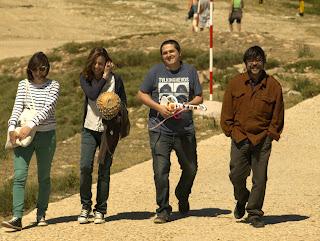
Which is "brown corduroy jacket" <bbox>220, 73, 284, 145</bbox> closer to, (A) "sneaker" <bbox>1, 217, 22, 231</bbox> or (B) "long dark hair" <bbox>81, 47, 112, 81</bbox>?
Answer: (B) "long dark hair" <bbox>81, 47, 112, 81</bbox>

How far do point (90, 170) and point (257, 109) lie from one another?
165 centimetres

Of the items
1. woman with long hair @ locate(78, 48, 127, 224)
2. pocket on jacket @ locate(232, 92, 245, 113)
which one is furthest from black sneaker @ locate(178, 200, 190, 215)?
pocket on jacket @ locate(232, 92, 245, 113)

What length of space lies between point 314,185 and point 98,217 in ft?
9.81

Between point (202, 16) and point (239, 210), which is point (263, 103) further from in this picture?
point (202, 16)

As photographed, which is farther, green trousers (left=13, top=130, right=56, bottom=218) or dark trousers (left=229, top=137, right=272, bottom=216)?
green trousers (left=13, top=130, right=56, bottom=218)

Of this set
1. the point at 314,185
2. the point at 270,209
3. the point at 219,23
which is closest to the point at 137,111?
the point at 314,185

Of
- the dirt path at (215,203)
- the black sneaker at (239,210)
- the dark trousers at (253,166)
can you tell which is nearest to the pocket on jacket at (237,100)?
the dark trousers at (253,166)

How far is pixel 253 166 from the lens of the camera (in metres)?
9.17

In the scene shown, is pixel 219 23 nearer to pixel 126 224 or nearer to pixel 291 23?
pixel 291 23

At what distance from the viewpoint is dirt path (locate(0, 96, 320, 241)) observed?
30.1ft

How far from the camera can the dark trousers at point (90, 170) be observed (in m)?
9.45

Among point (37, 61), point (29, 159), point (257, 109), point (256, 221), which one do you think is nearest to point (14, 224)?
point (29, 159)

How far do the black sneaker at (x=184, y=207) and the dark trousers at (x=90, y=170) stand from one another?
31.7 inches

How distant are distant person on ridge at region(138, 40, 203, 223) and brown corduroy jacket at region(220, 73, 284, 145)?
45cm
